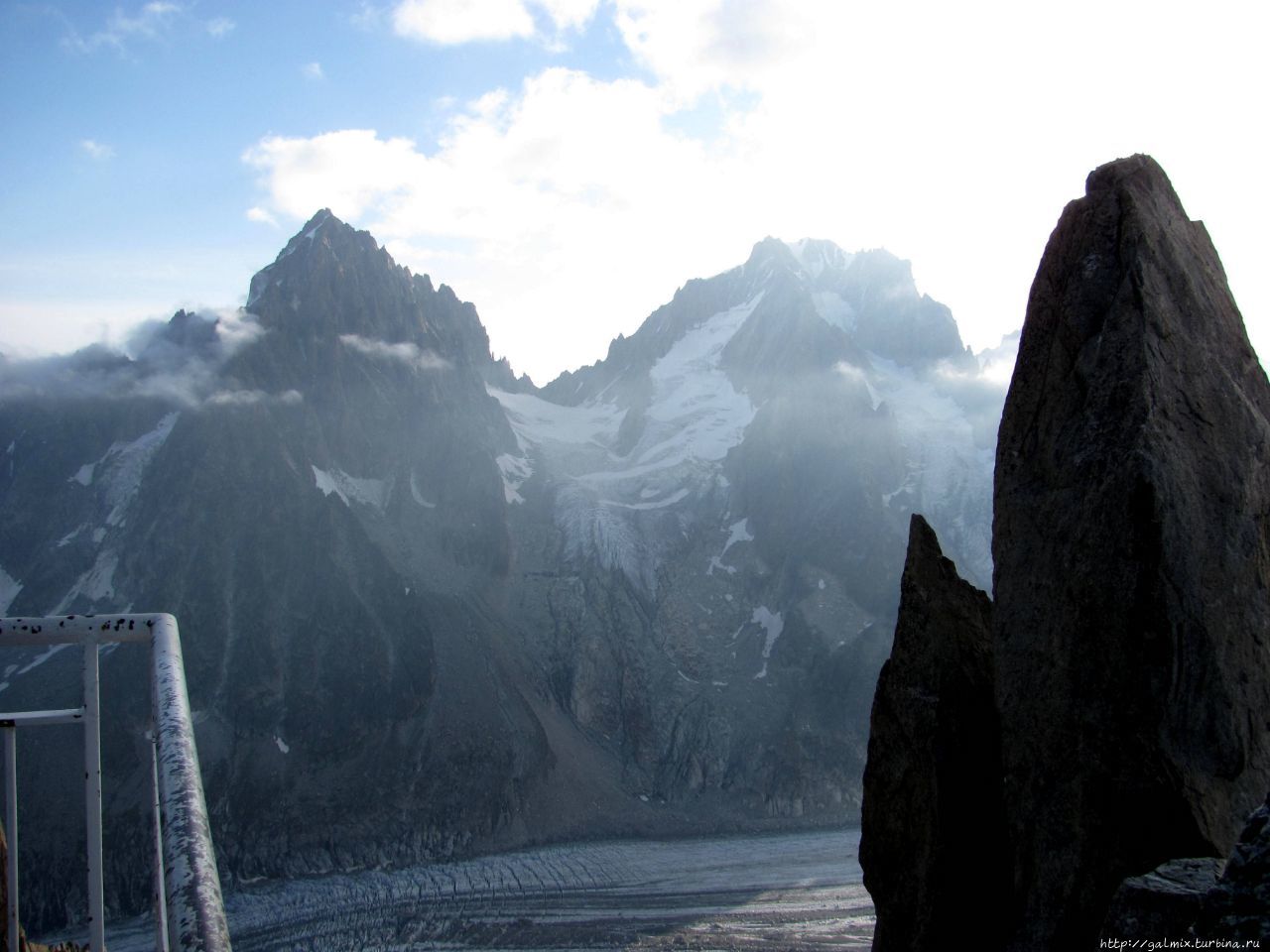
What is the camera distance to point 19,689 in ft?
358

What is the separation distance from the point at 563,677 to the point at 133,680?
51757 mm

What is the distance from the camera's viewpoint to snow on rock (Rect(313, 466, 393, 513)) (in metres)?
148

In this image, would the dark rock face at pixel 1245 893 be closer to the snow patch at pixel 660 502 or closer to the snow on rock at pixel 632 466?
the snow on rock at pixel 632 466

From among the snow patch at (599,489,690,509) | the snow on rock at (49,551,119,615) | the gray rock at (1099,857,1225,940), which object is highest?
the snow patch at (599,489,690,509)

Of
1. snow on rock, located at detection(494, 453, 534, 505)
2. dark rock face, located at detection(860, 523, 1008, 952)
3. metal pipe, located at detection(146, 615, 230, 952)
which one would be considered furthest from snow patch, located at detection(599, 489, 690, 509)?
metal pipe, located at detection(146, 615, 230, 952)

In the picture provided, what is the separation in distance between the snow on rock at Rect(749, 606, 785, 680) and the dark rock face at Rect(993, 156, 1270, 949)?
137 m

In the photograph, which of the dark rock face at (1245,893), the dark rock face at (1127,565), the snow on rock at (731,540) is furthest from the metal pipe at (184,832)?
the snow on rock at (731,540)

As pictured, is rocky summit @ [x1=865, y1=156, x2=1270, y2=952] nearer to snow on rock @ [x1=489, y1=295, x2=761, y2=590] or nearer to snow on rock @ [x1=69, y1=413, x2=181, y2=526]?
snow on rock @ [x1=489, y1=295, x2=761, y2=590]

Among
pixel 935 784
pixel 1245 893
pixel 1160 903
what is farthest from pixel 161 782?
pixel 935 784

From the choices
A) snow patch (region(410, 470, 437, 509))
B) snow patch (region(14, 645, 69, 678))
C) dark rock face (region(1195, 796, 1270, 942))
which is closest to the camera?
dark rock face (region(1195, 796, 1270, 942))

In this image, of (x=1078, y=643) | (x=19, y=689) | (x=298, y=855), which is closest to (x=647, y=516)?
(x=298, y=855)

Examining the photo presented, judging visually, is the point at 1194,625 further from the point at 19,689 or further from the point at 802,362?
the point at 802,362

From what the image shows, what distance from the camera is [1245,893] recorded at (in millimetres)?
6230

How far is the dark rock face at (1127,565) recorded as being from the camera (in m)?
10.4
